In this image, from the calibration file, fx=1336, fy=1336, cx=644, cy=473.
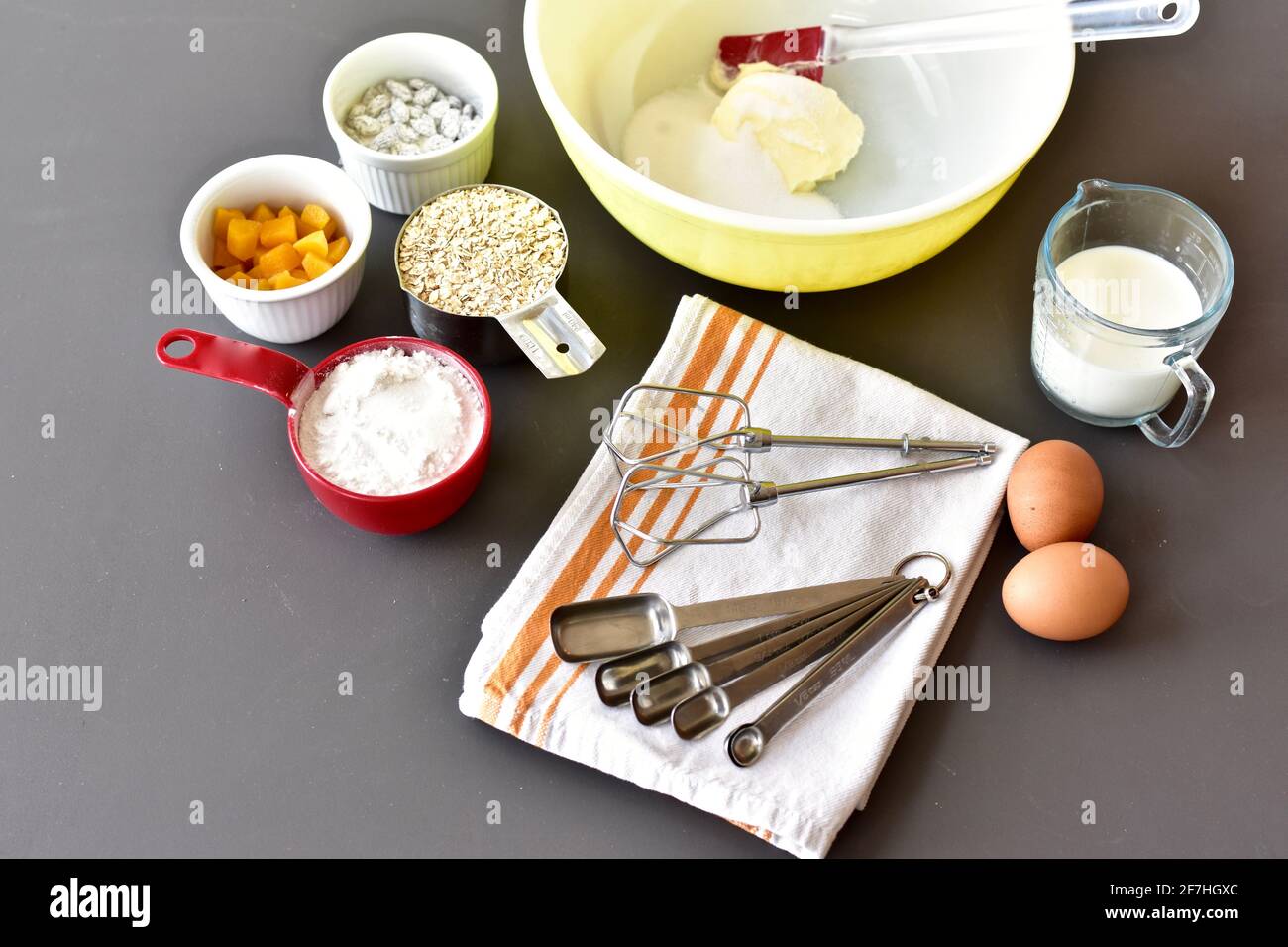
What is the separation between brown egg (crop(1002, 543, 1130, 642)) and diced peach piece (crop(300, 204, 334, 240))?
2.00 feet

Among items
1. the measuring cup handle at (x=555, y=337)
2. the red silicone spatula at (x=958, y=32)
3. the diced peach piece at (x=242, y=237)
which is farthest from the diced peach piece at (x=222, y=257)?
the red silicone spatula at (x=958, y=32)

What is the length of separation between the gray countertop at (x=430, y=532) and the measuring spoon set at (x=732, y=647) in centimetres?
7

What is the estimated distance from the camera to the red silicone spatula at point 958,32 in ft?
3.36

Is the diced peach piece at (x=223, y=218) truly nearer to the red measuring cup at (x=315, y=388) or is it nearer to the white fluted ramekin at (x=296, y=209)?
the white fluted ramekin at (x=296, y=209)

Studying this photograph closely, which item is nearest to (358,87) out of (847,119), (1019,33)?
(847,119)

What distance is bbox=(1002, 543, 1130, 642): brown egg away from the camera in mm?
951

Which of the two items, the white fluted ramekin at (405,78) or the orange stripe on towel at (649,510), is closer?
the orange stripe on towel at (649,510)

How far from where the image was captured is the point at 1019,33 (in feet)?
3.55

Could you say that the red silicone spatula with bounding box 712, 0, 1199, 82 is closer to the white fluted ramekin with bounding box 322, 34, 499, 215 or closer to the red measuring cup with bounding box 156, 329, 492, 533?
the white fluted ramekin with bounding box 322, 34, 499, 215

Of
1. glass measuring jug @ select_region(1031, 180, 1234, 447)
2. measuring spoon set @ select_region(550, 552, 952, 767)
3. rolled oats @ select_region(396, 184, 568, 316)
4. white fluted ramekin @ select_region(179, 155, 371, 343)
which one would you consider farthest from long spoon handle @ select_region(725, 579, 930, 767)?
white fluted ramekin @ select_region(179, 155, 371, 343)

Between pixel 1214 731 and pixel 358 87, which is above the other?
pixel 358 87

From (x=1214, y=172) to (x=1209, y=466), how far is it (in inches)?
12.5
